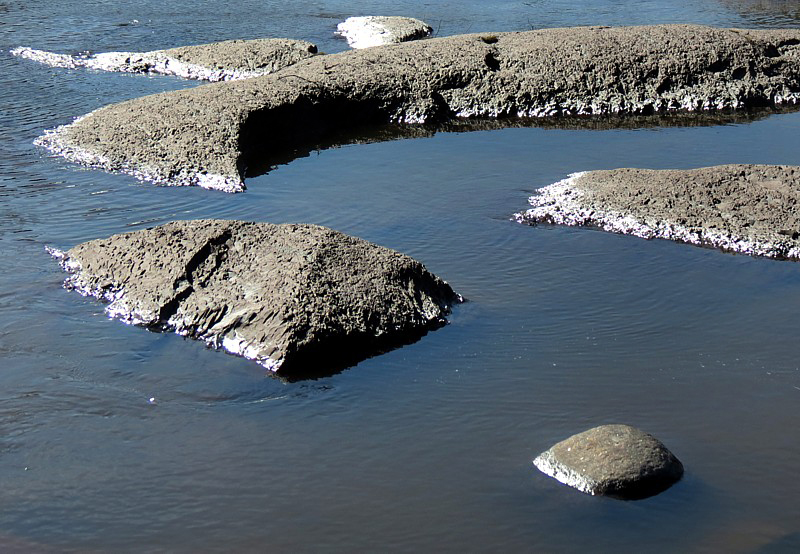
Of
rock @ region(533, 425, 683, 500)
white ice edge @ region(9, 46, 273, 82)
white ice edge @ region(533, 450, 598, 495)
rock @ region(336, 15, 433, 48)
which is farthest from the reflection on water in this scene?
white ice edge @ region(533, 450, 598, 495)

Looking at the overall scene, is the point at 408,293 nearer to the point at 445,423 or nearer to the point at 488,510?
the point at 445,423

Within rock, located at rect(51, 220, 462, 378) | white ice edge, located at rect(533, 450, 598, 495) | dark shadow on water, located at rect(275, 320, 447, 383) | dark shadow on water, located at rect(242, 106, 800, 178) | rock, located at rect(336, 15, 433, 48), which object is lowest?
white ice edge, located at rect(533, 450, 598, 495)

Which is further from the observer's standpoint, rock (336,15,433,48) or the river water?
rock (336,15,433,48)

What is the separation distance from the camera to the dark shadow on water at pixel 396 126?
385 inches

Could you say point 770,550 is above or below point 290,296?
below

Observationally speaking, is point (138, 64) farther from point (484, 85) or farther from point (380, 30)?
point (484, 85)

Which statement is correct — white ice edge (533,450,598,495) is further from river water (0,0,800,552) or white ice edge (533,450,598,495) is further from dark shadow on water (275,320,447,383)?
dark shadow on water (275,320,447,383)

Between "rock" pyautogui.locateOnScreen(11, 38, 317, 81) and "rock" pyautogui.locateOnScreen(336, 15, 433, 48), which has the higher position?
"rock" pyautogui.locateOnScreen(336, 15, 433, 48)

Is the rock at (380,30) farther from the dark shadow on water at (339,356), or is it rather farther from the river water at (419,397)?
the dark shadow on water at (339,356)

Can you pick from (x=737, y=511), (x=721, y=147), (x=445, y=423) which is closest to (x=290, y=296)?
(x=445, y=423)

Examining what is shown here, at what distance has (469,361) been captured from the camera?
18.7ft

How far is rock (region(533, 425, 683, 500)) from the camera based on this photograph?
4559 mm

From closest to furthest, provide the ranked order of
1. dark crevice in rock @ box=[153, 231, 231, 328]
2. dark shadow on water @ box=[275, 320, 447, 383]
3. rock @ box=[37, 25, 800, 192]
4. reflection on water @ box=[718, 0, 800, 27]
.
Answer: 1. dark shadow on water @ box=[275, 320, 447, 383]
2. dark crevice in rock @ box=[153, 231, 231, 328]
3. rock @ box=[37, 25, 800, 192]
4. reflection on water @ box=[718, 0, 800, 27]

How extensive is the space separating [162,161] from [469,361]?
433cm
